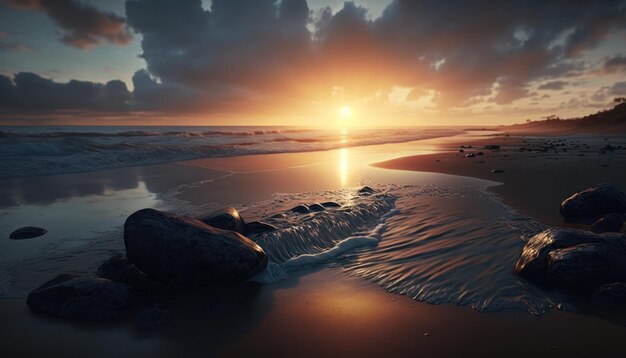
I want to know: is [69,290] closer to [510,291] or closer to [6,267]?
[6,267]

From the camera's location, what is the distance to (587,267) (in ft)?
11.7

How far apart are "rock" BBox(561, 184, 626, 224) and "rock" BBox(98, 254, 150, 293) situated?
768 cm

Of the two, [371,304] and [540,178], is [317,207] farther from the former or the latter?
[540,178]

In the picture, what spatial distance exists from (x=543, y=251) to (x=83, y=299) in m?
5.65

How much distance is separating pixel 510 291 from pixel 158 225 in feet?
14.8

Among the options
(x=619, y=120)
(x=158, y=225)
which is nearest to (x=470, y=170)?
(x=158, y=225)

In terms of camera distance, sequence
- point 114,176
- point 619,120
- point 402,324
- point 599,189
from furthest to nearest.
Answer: point 619,120
point 114,176
point 599,189
point 402,324

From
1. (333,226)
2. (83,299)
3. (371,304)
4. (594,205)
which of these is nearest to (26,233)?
(83,299)

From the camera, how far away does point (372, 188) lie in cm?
995

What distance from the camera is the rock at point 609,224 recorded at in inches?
216

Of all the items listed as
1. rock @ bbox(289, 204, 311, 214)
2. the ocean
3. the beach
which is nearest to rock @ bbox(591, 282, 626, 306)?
the beach

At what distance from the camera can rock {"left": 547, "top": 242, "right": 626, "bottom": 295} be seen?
11.6 feet

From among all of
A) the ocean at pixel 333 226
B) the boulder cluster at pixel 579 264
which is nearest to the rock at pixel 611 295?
the boulder cluster at pixel 579 264

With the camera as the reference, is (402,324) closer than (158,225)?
Yes
